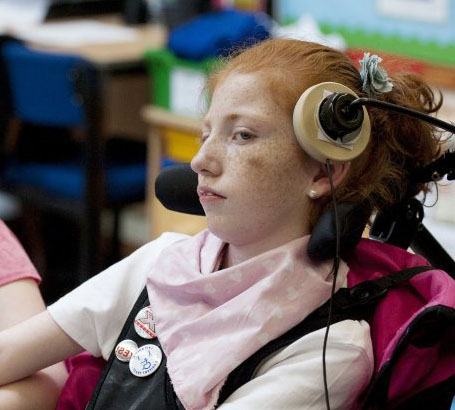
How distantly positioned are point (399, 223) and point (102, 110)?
80.8 inches

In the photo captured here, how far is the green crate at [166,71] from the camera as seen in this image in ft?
9.98

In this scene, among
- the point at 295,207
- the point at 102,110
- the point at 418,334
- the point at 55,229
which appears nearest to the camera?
the point at 418,334

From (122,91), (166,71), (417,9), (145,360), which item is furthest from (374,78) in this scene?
(122,91)

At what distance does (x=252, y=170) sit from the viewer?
1.06m

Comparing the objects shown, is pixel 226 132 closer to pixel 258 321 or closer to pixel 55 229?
pixel 258 321

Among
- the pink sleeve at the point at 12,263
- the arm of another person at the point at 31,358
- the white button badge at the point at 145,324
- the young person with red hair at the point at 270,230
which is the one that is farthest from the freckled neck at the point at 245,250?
the pink sleeve at the point at 12,263

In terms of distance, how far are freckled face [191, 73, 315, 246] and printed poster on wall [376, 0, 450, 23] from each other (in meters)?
1.98

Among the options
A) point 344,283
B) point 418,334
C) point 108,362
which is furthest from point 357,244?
point 108,362

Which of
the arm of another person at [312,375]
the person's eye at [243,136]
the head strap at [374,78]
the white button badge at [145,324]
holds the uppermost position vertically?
the head strap at [374,78]

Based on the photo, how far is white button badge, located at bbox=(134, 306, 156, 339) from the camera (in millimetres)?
1169

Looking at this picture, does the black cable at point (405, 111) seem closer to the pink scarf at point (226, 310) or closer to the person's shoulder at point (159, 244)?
the pink scarf at point (226, 310)

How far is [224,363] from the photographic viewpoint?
3.41 feet

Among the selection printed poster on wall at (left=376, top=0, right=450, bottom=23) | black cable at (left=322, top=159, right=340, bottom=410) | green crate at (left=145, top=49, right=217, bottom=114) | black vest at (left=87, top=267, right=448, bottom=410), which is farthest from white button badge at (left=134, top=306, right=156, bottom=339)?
printed poster on wall at (left=376, top=0, right=450, bottom=23)

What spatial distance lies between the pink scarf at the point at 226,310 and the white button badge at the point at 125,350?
0.05 m
